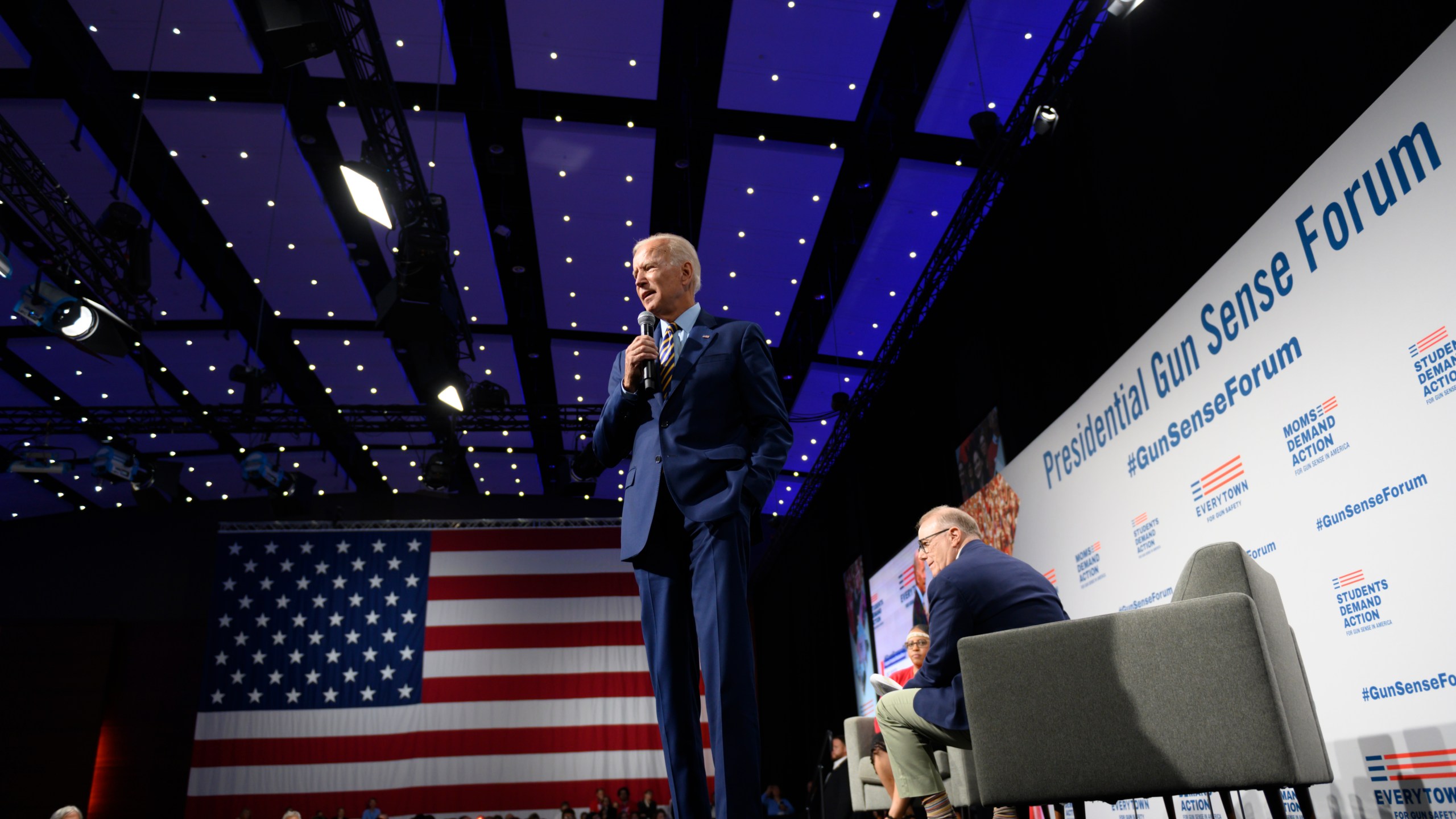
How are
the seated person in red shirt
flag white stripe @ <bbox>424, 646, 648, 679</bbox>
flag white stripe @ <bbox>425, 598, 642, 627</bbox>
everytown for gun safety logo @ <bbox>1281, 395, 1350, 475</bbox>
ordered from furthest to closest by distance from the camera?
flag white stripe @ <bbox>425, 598, 642, 627</bbox>
flag white stripe @ <bbox>424, 646, 648, 679</bbox>
the seated person in red shirt
everytown for gun safety logo @ <bbox>1281, 395, 1350, 475</bbox>

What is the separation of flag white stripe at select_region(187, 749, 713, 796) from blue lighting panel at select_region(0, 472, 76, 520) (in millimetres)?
5199

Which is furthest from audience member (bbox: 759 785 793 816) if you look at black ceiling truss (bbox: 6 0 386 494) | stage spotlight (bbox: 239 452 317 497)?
stage spotlight (bbox: 239 452 317 497)

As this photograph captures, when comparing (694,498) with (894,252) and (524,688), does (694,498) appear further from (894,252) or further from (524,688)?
(524,688)

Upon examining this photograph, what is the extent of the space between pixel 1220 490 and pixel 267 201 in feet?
24.9

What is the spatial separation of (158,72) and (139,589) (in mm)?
9689

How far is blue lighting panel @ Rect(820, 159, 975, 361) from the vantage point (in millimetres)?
6551

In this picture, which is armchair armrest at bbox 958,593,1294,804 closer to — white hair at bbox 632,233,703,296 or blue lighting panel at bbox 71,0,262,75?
white hair at bbox 632,233,703,296

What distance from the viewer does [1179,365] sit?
11.9 feet

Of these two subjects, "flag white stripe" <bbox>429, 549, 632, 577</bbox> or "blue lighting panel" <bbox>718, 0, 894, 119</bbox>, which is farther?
"flag white stripe" <bbox>429, 549, 632, 577</bbox>

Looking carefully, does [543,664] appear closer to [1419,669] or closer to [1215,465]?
[1215,465]

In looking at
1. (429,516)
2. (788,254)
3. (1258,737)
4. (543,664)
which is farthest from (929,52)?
(429,516)

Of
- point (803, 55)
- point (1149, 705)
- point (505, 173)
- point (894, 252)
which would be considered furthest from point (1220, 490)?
point (505, 173)

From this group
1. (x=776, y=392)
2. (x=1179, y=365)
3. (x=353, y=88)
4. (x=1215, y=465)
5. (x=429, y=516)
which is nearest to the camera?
(x=776, y=392)

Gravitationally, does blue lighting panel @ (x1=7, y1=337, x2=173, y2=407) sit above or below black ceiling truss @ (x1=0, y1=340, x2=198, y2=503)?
above
